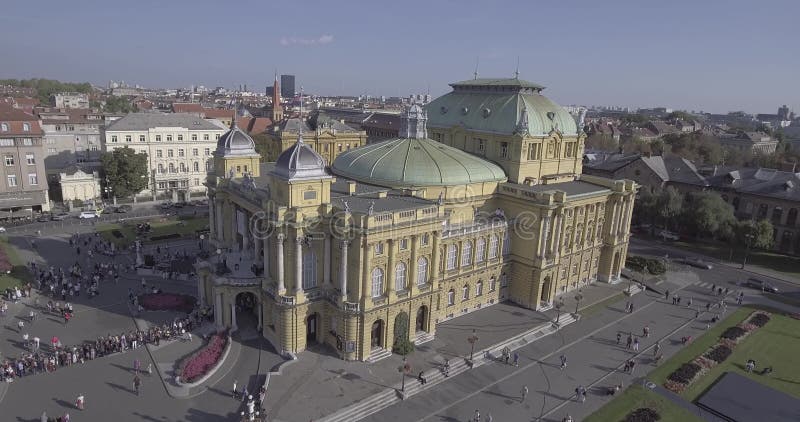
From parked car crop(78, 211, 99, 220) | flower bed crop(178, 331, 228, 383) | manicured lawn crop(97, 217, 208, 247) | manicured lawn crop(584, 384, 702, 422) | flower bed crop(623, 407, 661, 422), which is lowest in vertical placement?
manicured lawn crop(584, 384, 702, 422)

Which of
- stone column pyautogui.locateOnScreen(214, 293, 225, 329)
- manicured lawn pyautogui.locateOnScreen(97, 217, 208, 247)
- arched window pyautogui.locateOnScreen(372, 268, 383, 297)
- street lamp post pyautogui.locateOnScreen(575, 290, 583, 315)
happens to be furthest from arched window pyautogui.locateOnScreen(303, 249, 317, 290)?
manicured lawn pyautogui.locateOnScreen(97, 217, 208, 247)

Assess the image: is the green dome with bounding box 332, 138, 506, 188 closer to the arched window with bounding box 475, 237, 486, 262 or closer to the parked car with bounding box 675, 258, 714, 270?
the arched window with bounding box 475, 237, 486, 262

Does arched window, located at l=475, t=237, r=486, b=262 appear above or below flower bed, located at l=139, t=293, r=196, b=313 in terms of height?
above

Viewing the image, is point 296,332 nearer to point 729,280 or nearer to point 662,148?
point 729,280

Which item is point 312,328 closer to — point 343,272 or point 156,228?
point 343,272

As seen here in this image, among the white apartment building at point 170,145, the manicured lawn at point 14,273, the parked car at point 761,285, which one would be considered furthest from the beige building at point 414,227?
the white apartment building at point 170,145

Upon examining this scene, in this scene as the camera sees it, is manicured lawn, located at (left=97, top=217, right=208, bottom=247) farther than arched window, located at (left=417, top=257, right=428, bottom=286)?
Yes
